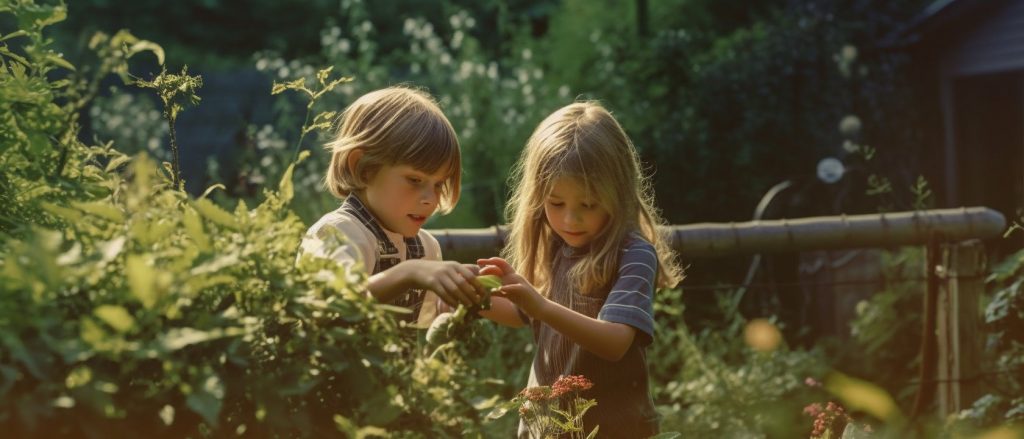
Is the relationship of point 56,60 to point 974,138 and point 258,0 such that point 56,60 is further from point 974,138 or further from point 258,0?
point 258,0

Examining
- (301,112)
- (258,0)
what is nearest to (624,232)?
(301,112)

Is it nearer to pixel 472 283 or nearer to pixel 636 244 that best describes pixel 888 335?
pixel 636 244

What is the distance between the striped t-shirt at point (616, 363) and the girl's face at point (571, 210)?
93 millimetres

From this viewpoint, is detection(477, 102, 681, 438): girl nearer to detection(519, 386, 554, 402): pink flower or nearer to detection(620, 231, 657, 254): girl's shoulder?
detection(620, 231, 657, 254): girl's shoulder

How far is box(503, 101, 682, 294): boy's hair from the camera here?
282cm

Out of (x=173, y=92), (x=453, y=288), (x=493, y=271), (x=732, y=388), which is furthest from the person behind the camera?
(x=732, y=388)

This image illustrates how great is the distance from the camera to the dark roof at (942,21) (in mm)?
9859

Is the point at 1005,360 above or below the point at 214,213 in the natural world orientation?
below

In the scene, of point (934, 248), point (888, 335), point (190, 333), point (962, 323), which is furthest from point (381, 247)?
point (888, 335)

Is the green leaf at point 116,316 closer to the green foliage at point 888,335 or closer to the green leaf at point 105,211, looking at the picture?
the green leaf at point 105,211

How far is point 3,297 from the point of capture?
4.54 ft

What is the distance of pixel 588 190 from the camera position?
282cm

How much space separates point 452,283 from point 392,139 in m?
0.96

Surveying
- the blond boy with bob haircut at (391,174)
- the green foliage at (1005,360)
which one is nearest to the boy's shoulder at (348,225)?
the blond boy with bob haircut at (391,174)
